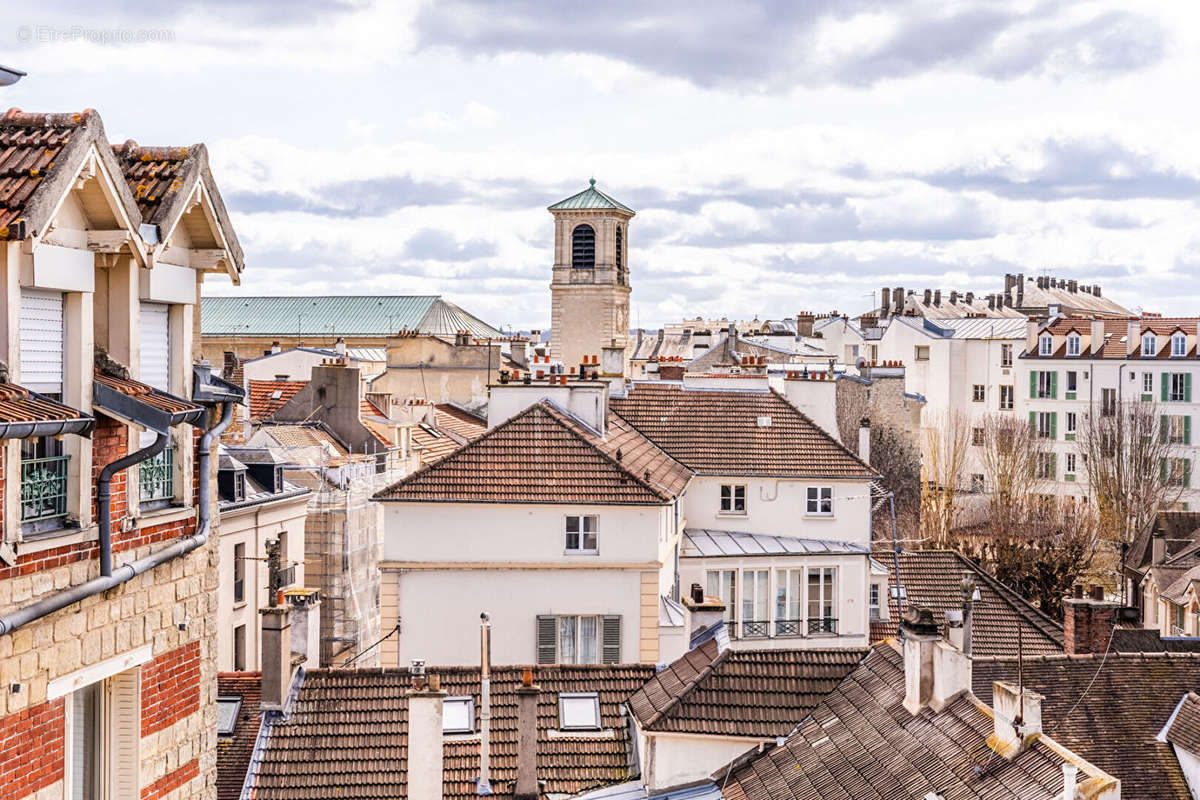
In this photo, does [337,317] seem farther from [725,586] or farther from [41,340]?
[41,340]

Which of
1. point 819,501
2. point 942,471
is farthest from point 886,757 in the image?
point 942,471

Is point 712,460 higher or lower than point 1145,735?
higher

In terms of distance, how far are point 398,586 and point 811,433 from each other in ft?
37.0

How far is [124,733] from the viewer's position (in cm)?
870

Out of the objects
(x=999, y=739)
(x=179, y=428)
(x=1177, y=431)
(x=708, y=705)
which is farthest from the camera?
(x=1177, y=431)

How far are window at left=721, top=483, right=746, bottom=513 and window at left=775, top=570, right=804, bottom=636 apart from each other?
6.77 feet

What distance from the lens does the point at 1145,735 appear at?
17.6 meters

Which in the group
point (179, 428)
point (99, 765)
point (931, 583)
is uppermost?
point (179, 428)

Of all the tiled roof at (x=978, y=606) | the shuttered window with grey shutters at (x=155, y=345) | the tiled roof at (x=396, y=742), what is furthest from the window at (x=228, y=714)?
the tiled roof at (x=978, y=606)

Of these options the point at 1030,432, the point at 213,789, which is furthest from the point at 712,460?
the point at 1030,432

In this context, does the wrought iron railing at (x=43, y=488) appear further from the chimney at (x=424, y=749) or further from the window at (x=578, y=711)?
the window at (x=578, y=711)

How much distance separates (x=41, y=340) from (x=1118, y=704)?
47.5 feet

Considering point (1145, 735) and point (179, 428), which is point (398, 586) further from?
point (179, 428)

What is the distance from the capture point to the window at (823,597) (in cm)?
3174
